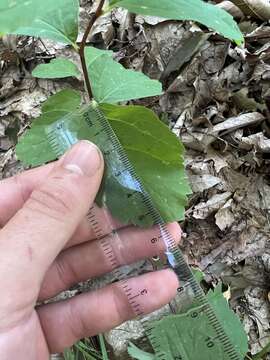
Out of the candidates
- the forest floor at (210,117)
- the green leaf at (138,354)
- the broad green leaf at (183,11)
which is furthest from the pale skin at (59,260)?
the forest floor at (210,117)

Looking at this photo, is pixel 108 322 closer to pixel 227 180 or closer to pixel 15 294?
pixel 15 294

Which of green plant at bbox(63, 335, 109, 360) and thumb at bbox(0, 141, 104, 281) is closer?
thumb at bbox(0, 141, 104, 281)

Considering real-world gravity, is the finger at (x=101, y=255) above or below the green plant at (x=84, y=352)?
above

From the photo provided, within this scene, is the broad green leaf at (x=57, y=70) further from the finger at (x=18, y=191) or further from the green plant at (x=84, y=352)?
the green plant at (x=84, y=352)

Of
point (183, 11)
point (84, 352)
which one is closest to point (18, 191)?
point (84, 352)

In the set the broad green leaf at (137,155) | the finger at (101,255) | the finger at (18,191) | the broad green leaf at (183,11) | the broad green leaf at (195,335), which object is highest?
the broad green leaf at (183,11)

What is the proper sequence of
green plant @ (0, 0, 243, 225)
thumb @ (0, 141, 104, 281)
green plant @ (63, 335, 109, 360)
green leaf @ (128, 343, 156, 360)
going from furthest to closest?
green plant @ (63, 335, 109, 360) → green leaf @ (128, 343, 156, 360) → green plant @ (0, 0, 243, 225) → thumb @ (0, 141, 104, 281)

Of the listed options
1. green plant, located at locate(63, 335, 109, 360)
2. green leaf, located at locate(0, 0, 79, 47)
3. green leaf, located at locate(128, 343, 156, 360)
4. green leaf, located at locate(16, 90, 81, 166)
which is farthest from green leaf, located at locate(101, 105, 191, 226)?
green plant, located at locate(63, 335, 109, 360)

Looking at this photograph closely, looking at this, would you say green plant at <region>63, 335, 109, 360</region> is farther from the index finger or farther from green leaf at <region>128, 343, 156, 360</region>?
the index finger
